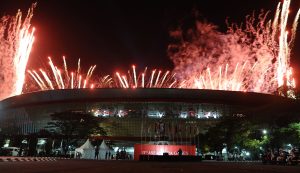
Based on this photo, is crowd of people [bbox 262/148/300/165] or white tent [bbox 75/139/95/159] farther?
white tent [bbox 75/139/95/159]

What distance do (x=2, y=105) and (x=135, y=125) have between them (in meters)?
36.3

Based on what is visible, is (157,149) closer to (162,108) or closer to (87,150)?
(87,150)

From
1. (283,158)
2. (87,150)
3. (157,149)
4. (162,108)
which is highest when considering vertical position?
(162,108)

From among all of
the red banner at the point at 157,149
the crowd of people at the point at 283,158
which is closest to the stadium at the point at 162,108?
the red banner at the point at 157,149

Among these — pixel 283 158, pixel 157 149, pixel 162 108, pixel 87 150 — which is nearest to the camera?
pixel 283 158

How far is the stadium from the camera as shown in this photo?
2785 inches

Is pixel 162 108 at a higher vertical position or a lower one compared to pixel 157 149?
higher

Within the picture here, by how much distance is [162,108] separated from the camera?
236 ft

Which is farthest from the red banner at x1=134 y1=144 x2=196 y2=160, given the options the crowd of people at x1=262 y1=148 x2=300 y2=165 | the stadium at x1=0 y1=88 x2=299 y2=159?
the stadium at x1=0 y1=88 x2=299 y2=159

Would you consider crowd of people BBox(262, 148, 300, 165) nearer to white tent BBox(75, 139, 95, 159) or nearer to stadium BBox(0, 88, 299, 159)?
white tent BBox(75, 139, 95, 159)

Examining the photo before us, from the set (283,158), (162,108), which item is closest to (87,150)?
(162,108)

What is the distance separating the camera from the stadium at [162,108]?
70750 mm

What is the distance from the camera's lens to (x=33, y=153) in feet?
210

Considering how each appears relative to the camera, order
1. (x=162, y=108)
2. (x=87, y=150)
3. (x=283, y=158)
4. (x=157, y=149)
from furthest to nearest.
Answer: (x=162, y=108)
(x=87, y=150)
(x=157, y=149)
(x=283, y=158)
